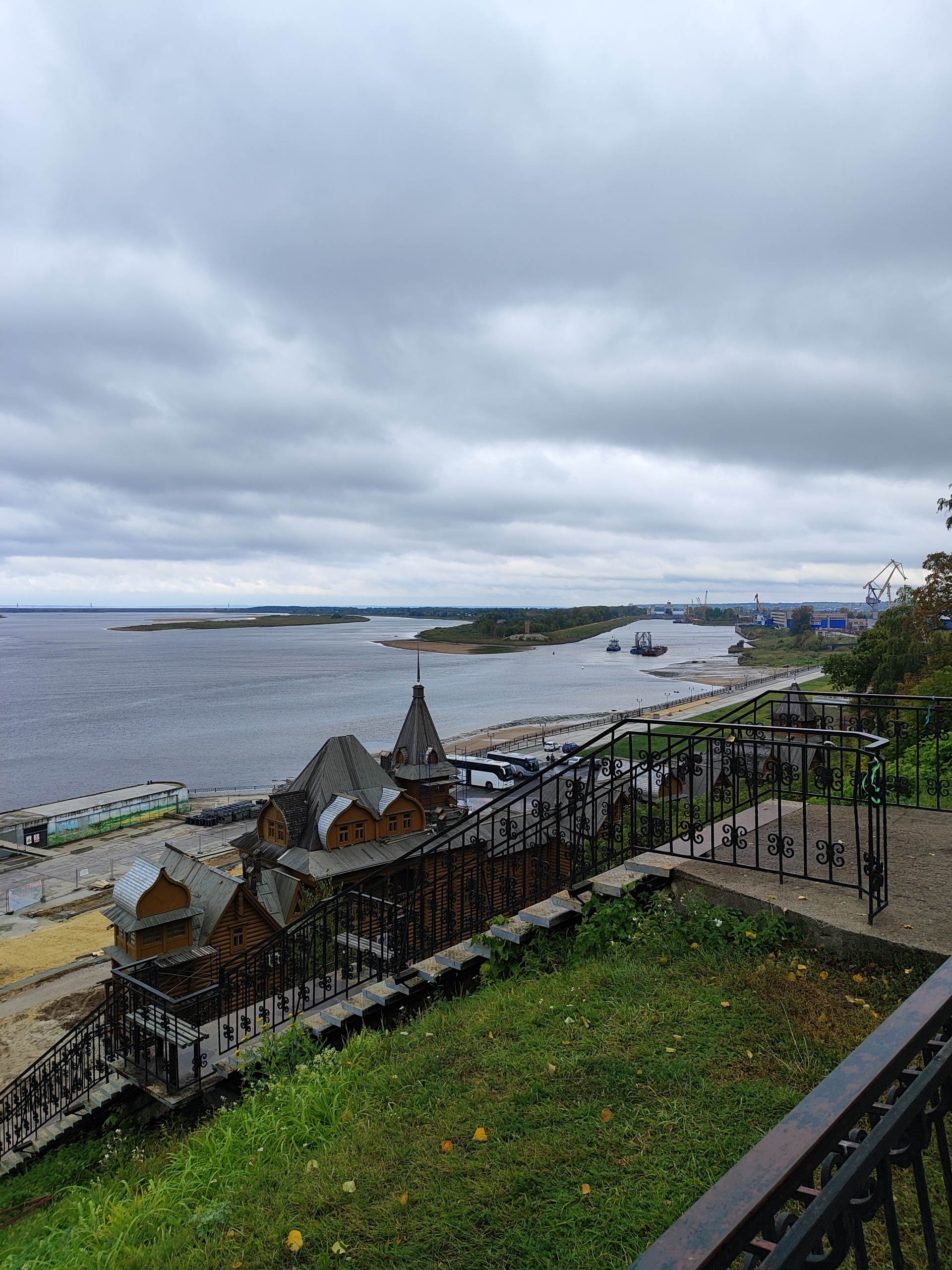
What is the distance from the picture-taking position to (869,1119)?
5.87 feet

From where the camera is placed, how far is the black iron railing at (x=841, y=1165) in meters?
1.28

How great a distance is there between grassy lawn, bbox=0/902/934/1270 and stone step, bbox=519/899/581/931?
263mm

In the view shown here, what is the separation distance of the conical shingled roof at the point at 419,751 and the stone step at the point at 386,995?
18558 mm

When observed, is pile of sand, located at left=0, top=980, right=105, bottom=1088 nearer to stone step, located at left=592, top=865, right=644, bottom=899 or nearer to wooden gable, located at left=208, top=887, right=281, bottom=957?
wooden gable, located at left=208, top=887, right=281, bottom=957

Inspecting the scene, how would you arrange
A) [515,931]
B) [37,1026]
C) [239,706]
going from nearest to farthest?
[515,931], [37,1026], [239,706]

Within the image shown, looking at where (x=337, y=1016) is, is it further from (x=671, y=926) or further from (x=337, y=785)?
(x=337, y=785)

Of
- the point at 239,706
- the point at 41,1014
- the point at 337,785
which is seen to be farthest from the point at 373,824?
the point at 239,706

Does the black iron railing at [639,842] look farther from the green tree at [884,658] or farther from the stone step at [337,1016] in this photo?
the green tree at [884,658]

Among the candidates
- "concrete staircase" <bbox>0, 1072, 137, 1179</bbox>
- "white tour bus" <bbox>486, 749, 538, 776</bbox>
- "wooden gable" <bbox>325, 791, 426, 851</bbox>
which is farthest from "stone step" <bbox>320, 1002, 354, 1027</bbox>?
"white tour bus" <bbox>486, 749, 538, 776</bbox>

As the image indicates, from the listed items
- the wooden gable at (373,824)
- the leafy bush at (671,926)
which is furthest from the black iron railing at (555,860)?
the wooden gable at (373,824)

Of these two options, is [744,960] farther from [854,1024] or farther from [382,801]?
[382,801]

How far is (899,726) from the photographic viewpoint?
852cm

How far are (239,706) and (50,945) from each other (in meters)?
63.0

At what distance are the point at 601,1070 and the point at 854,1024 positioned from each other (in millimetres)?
1436
